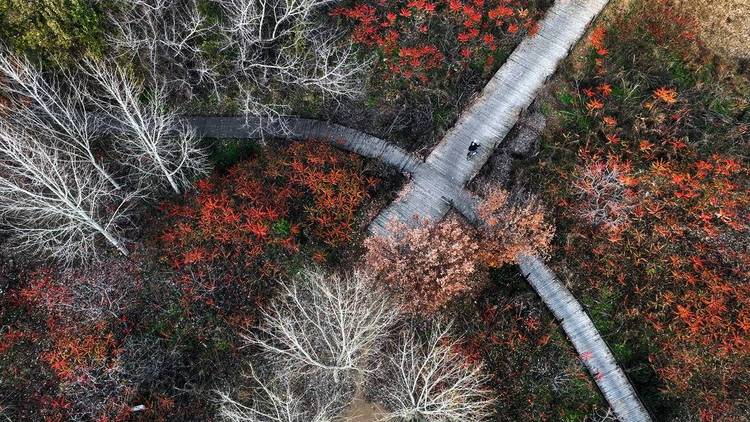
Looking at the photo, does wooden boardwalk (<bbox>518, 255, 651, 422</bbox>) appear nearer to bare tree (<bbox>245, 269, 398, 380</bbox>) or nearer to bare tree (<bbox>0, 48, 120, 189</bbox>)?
bare tree (<bbox>245, 269, 398, 380</bbox>)

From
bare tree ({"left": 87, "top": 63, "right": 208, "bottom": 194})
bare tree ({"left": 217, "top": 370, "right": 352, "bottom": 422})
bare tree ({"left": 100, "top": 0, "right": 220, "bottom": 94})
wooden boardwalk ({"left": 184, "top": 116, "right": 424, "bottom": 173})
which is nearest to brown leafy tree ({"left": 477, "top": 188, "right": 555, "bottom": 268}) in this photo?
wooden boardwalk ({"left": 184, "top": 116, "right": 424, "bottom": 173})

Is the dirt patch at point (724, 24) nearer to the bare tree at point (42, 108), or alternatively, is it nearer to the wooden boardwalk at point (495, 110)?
the wooden boardwalk at point (495, 110)

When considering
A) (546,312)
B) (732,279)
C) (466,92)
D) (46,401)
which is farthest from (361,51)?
(46,401)

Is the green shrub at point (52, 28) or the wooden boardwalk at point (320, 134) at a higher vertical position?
the green shrub at point (52, 28)

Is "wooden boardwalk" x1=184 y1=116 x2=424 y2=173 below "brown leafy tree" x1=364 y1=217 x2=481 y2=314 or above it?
above

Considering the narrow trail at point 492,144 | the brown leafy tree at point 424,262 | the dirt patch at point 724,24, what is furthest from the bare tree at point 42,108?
the dirt patch at point 724,24

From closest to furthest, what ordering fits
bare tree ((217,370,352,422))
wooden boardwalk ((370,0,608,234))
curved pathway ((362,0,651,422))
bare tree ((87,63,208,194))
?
bare tree ((217,370,352,422)) → bare tree ((87,63,208,194)) → curved pathway ((362,0,651,422)) → wooden boardwalk ((370,0,608,234))

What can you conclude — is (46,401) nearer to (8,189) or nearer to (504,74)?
(8,189)

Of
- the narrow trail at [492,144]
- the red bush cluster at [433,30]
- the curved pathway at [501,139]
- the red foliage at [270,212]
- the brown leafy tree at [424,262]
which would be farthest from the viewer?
the red bush cluster at [433,30]
